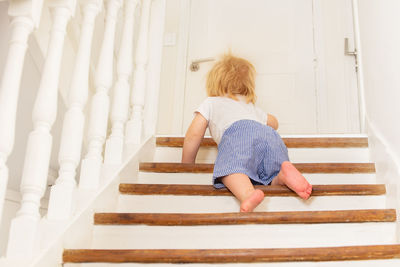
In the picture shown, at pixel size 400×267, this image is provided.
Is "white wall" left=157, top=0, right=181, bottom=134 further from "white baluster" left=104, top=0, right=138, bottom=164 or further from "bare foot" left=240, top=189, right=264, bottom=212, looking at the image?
"bare foot" left=240, top=189, right=264, bottom=212

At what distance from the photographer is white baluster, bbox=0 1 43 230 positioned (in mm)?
1045

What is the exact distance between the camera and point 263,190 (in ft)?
5.39

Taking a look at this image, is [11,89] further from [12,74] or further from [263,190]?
[263,190]

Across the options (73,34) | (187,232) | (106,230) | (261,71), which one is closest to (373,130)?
(187,232)

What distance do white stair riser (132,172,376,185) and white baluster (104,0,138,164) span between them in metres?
0.11

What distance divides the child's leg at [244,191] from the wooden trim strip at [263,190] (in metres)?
0.04

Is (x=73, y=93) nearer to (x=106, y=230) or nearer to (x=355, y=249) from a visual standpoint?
(x=106, y=230)

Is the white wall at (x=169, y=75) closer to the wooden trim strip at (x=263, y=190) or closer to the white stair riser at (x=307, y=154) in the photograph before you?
the white stair riser at (x=307, y=154)

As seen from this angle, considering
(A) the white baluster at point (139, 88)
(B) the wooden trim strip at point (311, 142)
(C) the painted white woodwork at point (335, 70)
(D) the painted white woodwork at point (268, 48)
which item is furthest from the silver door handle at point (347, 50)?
(A) the white baluster at point (139, 88)

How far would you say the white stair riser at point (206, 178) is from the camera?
1.83m

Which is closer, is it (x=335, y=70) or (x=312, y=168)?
(x=312, y=168)

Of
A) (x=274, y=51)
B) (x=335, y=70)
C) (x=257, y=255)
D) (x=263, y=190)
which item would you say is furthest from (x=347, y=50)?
(x=257, y=255)

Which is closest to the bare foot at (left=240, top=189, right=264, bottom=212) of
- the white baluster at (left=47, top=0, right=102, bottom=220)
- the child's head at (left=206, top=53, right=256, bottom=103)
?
the white baluster at (left=47, top=0, right=102, bottom=220)

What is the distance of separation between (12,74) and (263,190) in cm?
93
